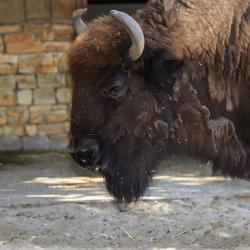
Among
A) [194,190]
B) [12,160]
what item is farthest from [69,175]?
[194,190]

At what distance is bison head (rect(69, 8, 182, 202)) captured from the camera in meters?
3.60

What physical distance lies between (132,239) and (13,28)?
141 inches

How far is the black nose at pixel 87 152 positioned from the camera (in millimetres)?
3691

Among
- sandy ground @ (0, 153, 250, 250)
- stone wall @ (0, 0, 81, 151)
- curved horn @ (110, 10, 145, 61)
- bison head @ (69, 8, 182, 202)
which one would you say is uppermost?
curved horn @ (110, 10, 145, 61)

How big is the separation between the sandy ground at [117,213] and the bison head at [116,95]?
169 cm

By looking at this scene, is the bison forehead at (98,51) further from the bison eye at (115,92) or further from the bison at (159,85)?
the bison eye at (115,92)

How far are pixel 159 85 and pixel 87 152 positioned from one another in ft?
1.85

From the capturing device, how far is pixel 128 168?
3.92m

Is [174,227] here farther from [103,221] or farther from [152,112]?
[152,112]

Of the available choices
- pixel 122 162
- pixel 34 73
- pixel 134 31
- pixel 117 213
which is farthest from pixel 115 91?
pixel 34 73

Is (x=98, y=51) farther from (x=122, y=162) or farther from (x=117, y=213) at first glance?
(x=117, y=213)

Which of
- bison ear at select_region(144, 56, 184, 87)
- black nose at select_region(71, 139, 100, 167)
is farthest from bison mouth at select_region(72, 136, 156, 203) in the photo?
bison ear at select_region(144, 56, 184, 87)

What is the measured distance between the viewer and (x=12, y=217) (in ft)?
19.4

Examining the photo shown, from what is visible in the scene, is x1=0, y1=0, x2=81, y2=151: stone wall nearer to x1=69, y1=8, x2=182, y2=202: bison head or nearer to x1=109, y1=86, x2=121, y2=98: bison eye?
x1=69, y1=8, x2=182, y2=202: bison head
